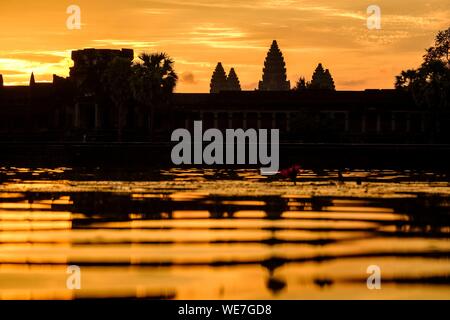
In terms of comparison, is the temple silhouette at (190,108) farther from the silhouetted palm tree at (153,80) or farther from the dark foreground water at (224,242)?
the dark foreground water at (224,242)

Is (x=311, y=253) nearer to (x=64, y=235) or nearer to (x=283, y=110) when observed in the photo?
(x=64, y=235)

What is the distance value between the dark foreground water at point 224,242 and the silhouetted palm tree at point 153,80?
7077cm

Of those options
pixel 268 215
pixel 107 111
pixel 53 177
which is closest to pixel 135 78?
pixel 107 111

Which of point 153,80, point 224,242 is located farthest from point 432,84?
point 224,242

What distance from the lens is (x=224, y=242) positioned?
26125mm

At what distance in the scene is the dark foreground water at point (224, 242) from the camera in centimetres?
1967

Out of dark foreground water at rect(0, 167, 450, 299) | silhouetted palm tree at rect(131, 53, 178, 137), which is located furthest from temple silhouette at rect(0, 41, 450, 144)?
dark foreground water at rect(0, 167, 450, 299)

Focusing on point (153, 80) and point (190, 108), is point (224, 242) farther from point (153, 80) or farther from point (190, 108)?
point (190, 108)

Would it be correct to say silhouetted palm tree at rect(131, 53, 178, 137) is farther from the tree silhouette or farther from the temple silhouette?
the tree silhouette

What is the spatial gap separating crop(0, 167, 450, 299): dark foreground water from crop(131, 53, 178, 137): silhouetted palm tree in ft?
232

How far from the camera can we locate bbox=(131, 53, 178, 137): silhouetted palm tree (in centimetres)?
11675

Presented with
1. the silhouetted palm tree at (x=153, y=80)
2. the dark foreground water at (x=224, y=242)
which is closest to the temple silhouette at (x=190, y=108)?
the silhouetted palm tree at (x=153, y=80)

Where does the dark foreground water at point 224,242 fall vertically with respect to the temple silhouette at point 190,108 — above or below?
below
